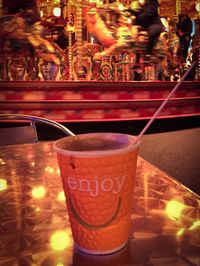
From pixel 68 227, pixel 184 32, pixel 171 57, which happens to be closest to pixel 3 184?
pixel 68 227

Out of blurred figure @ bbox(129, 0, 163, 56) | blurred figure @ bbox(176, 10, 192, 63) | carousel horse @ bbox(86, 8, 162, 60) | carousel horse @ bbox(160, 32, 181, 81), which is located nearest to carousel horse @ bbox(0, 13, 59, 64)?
carousel horse @ bbox(86, 8, 162, 60)

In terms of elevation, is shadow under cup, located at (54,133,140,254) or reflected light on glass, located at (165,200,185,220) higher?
shadow under cup, located at (54,133,140,254)

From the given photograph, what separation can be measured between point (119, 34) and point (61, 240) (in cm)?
542

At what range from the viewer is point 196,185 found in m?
2.58

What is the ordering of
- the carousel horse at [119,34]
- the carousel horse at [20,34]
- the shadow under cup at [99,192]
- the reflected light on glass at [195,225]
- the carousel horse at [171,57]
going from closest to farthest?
the shadow under cup at [99,192] → the reflected light on glass at [195,225] → the carousel horse at [20,34] → the carousel horse at [119,34] → the carousel horse at [171,57]

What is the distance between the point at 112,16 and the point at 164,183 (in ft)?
17.3

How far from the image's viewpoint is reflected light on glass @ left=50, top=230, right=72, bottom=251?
17.2 inches

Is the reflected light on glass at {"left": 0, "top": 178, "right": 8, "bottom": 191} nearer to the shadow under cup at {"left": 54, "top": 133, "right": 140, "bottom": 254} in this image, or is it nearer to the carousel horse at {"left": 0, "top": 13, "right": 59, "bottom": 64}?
the shadow under cup at {"left": 54, "top": 133, "right": 140, "bottom": 254}

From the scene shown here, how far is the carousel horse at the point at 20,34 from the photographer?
486cm

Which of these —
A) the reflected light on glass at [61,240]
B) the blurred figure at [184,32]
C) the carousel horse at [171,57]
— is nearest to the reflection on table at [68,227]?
the reflected light on glass at [61,240]

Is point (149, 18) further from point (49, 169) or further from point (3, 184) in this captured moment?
point (3, 184)

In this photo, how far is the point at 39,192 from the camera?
2.21 ft

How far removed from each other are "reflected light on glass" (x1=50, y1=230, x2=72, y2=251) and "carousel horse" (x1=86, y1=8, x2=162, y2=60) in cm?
523

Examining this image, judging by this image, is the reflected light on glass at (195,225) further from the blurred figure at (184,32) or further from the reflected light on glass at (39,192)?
the blurred figure at (184,32)
